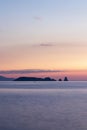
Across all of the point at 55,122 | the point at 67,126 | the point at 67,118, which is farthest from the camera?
the point at 67,118

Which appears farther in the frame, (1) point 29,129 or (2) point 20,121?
(2) point 20,121

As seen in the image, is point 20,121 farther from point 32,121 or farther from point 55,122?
point 55,122

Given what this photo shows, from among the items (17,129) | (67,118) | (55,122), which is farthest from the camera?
(67,118)

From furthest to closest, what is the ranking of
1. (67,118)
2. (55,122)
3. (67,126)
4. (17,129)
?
(67,118) → (55,122) → (67,126) → (17,129)

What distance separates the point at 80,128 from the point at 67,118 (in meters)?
5.55

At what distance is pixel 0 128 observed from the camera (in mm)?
24656

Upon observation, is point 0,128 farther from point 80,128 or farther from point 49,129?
point 80,128

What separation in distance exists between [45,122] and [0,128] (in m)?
4.93

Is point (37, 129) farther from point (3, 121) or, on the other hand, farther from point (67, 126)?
point (3, 121)

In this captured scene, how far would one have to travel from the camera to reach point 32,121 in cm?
2836

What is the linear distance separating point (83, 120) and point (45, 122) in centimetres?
378

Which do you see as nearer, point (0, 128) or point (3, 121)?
point (0, 128)

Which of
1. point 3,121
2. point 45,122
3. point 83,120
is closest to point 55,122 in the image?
point 45,122

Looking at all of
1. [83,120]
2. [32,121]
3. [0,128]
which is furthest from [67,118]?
[0,128]
